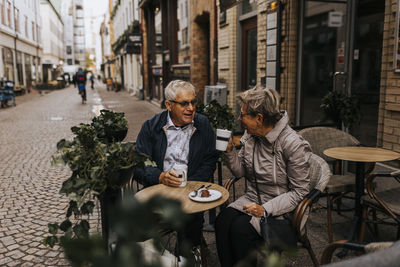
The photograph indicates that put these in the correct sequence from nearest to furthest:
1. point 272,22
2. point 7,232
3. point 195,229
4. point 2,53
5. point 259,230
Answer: point 259,230 < point 195,229 < point 7,232 < point 272,22 < point 2,53

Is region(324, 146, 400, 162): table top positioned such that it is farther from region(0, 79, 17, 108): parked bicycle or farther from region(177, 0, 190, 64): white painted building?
region(0, 79, 17, 108): parked bicycle

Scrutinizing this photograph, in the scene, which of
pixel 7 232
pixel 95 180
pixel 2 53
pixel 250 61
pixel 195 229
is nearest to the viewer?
pixel 95 180

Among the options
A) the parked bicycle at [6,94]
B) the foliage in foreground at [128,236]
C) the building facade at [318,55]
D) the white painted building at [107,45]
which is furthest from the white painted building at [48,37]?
the foliage in foreground at [128,236]

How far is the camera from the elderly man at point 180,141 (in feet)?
9.62

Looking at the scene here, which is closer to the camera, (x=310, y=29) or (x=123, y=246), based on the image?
(x=123, y=246)

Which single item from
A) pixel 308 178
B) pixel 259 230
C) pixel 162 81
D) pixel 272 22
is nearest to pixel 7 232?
pixel 259 230

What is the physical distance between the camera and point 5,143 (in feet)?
28.6

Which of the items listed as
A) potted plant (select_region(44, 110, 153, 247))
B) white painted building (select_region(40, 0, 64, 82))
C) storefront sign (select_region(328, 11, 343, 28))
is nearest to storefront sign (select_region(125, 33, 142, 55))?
storefront sign (select_region(328, 11, 343, 28))

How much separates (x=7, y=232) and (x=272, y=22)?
217 inches

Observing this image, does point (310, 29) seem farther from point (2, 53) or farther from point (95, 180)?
point (2, 53)

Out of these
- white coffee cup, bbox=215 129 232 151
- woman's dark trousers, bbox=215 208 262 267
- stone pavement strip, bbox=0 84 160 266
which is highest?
white coffee cup, bbox=215 129 232 151

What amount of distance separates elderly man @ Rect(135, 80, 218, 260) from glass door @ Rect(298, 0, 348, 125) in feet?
12.9

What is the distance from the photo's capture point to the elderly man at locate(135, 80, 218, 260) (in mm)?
2932

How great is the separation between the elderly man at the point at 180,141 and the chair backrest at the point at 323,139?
4.17 ft
